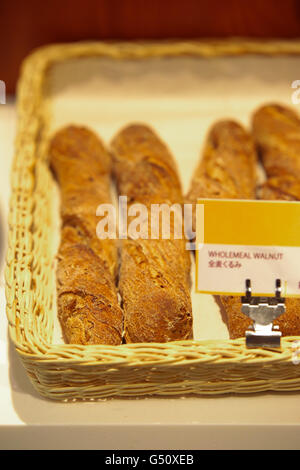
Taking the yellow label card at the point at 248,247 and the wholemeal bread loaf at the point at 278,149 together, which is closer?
the yellow label card at the point at 248,247

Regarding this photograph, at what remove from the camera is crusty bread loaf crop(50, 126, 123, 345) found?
4.10ft

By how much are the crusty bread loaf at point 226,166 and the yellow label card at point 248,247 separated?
34cm

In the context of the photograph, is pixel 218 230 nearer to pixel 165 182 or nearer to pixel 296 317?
pixel 296 317

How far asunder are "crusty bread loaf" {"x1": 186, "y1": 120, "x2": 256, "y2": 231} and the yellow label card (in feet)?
1.11

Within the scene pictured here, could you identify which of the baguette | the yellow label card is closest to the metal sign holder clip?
the yellow label card

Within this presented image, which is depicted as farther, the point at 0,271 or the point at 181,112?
the point at 181,112

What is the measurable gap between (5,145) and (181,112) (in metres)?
0.59

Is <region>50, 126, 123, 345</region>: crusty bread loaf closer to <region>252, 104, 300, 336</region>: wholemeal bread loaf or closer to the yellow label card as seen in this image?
the yellow label card

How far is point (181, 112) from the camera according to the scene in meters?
1.96

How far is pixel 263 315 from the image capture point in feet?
3.81

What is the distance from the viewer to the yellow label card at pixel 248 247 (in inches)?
46.5

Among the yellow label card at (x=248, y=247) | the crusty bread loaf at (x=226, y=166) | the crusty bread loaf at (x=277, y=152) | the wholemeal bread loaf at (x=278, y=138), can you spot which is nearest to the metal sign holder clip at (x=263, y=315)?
the yellow label card at (x=248, y=247)

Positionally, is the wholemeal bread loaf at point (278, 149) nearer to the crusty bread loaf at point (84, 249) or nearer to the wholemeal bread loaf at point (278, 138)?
the wholemeal bread loaf at point (278, 138)
